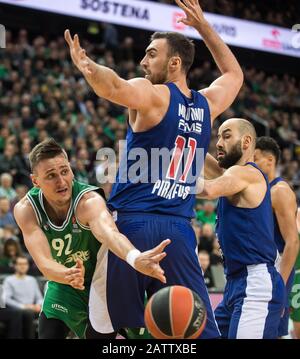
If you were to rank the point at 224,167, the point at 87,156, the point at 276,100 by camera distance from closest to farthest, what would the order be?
the point at 224,167
the point at 87,156
the point at 276,100

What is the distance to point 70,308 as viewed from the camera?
432 cm

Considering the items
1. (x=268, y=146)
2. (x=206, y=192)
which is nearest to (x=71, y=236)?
(x=206, y=192)

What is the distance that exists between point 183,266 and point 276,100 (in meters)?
15.1

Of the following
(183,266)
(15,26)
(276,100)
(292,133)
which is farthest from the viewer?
(276,100)

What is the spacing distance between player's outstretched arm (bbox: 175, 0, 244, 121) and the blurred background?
10.3 feet

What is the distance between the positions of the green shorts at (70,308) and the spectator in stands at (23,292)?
3.08 meters

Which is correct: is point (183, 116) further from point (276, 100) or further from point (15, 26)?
point (276, 100)

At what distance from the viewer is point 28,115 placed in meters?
11.5

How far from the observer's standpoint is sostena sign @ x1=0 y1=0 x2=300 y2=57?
14031mm

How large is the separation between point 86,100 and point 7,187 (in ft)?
14.6

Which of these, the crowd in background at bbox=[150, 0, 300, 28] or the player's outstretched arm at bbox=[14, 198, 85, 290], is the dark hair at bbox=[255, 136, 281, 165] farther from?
the crowd in background at bbox=[150, 0, 300, 28]

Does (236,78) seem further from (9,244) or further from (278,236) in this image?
(9,244)

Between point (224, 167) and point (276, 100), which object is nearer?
point (224, 167)

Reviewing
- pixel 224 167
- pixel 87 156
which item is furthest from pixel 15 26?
pixel 224 167
